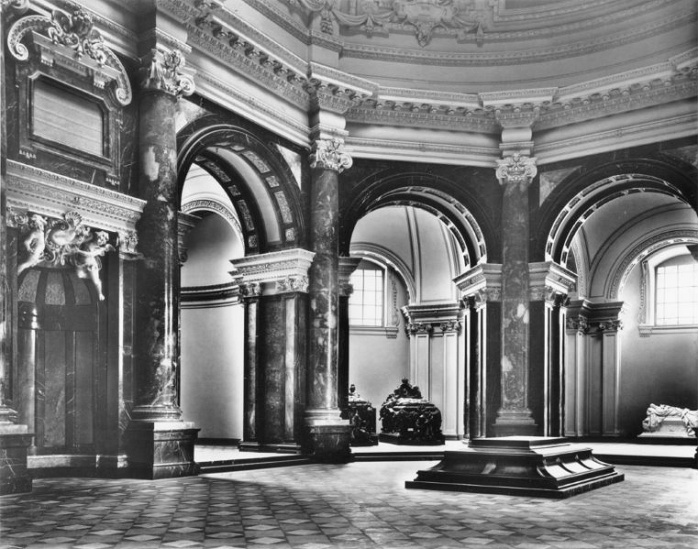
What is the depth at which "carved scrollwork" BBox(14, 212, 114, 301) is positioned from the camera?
31.6ft

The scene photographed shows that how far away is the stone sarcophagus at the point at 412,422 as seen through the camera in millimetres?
18844

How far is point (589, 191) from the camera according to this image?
667 inches

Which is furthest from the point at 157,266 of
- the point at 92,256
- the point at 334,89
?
the point at 334,89

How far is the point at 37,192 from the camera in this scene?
32.4 ft

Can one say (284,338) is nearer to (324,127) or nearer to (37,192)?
(324,127)

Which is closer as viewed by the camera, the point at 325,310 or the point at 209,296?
the point at 325,310

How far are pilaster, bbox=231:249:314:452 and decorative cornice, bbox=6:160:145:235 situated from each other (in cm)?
464

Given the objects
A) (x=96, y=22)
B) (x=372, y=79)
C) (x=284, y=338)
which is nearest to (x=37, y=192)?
(x=96, y=22)

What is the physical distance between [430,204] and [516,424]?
5031 millimetres

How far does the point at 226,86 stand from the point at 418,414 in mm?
9041

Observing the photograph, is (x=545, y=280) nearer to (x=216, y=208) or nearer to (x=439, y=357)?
(x=439, y=357)

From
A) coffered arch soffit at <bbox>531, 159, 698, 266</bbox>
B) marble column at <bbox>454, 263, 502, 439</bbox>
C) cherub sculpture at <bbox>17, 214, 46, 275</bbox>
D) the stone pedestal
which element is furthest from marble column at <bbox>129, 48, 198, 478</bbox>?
coffered arch soffit at <bbox>531, 159, 698, 266</bbox>

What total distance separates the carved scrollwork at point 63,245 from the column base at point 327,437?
18.0 ft

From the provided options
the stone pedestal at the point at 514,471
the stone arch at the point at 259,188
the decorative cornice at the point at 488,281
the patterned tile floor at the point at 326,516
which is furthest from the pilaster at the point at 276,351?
the stone pedestal at the point at 514,471
